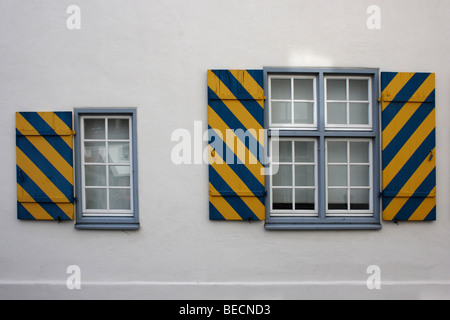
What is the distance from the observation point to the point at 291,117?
135 inches

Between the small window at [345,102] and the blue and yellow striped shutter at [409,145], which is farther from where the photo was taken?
the small window at [345,102]

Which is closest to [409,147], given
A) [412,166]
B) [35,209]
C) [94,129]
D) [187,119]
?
[412,166]

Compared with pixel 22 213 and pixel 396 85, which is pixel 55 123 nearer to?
pixel 22 213

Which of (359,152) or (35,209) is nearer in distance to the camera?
(35,209)

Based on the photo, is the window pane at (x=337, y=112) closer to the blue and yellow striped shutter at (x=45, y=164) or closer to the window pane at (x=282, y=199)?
the window pane at (x=282, y=199)

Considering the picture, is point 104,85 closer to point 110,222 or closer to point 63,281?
point 110,222

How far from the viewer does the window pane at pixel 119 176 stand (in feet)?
11.3

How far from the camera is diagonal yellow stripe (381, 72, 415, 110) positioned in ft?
10.7

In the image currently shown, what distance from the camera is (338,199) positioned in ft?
11.4

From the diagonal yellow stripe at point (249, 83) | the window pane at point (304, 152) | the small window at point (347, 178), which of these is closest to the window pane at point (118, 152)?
the diagonal yellow stripe at point (249, 83)

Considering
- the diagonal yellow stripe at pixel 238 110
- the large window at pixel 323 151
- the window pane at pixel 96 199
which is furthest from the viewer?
the window pane at pixel 96 199

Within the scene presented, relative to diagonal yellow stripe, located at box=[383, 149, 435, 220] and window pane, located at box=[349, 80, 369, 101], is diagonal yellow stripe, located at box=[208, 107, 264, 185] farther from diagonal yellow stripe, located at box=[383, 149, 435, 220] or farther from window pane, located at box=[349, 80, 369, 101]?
diagonal yellow stripe, located at box=[383, 149, 435, 220]

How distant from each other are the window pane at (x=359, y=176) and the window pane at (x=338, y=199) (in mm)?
169

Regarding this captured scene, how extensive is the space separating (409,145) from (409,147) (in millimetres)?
22
